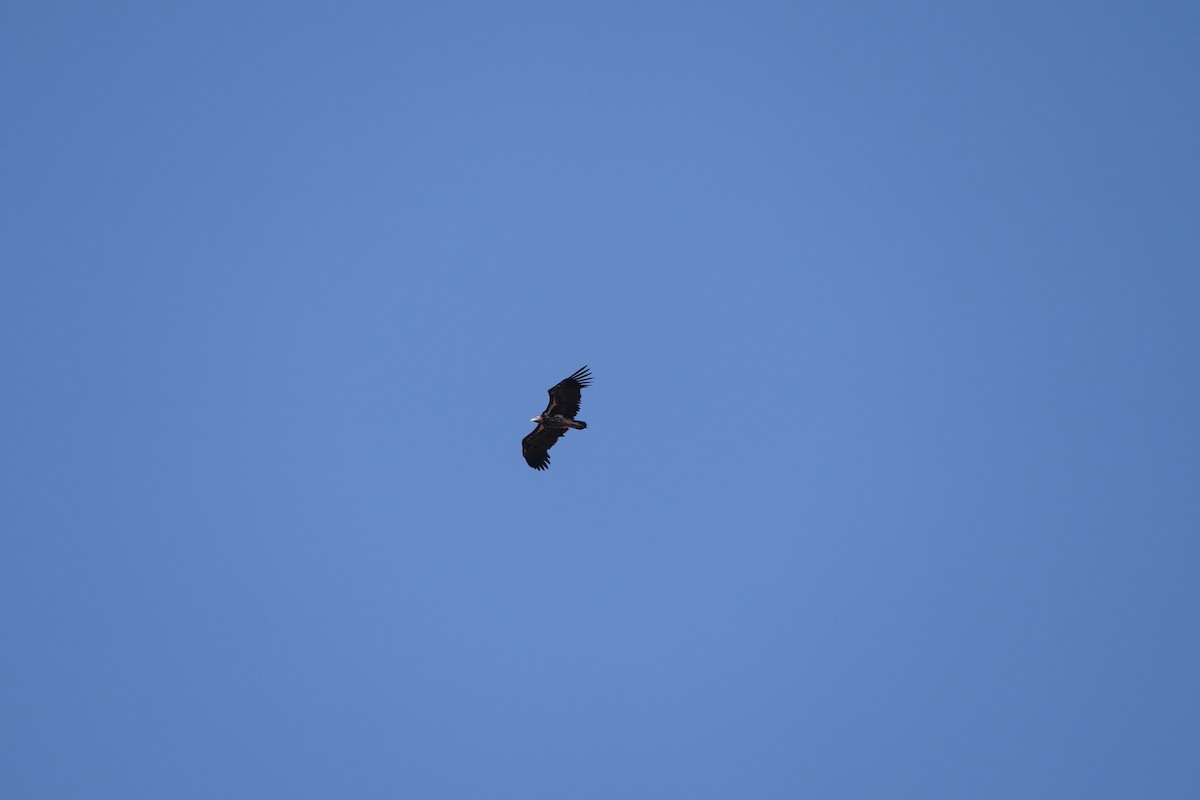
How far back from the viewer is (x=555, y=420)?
36.2m

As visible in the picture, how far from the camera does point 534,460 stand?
37688mm

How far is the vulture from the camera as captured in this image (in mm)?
35594

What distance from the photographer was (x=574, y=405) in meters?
35.9

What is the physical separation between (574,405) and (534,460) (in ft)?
10.4

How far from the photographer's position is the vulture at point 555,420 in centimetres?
3559
